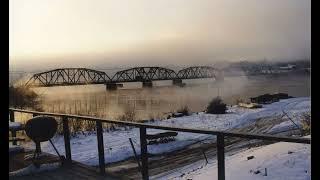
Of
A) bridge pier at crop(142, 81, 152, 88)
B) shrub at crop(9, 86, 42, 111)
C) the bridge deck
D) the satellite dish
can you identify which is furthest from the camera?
bridge pier at crop(142, 81, 152, 88)

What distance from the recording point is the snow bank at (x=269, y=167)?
17.1 ft

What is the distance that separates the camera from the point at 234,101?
1009 inches

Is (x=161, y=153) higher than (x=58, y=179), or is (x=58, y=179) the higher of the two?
(x=58, y=179)

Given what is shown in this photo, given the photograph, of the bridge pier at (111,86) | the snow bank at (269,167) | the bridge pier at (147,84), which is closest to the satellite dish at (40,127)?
the snow bank at (269,167)

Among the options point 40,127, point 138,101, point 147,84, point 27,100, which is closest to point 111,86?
point 147,84

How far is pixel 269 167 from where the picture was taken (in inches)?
221

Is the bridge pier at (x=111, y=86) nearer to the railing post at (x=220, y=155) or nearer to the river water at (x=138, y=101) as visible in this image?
the river water at (x=138, y=101)

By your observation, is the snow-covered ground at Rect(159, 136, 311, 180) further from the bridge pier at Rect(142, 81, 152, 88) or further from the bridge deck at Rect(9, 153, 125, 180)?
the bridge pier at Rect(142, 81, 152, 88)

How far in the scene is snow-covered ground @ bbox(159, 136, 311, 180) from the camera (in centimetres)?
523

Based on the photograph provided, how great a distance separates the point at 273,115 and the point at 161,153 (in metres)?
8.36

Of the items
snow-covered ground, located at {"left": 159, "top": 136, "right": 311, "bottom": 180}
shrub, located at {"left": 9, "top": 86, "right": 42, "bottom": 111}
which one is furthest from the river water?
snow-covered ground, located at {"left": 159, "top": 136, "right": 311, "bottom": 180}

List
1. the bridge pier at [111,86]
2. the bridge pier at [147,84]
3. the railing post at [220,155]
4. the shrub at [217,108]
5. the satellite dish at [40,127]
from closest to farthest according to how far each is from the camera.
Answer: the railing post at [220,155] → the satellite dish at [40,127] → the shrub at [217,108] → the bridge pier at [111,86] → the bridge pier at [147,84]
